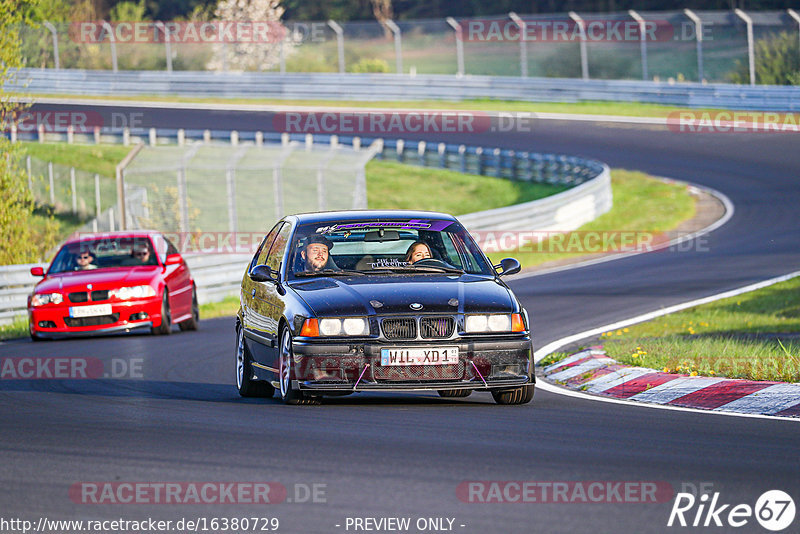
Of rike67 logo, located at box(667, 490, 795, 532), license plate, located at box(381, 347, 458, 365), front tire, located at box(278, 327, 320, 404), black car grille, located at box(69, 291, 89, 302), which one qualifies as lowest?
black car grille, located at box(69, 291, 89, 302)

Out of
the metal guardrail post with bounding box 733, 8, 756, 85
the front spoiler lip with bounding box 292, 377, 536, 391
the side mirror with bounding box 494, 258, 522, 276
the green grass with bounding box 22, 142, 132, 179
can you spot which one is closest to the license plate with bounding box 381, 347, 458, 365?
the front spoiler lip with bounding box 292, 377, 536, 391

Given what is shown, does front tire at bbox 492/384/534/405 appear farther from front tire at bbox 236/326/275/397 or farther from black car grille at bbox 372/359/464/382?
front tire at bbox 236/326/275/397

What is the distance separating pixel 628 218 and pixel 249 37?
3768 centimetres

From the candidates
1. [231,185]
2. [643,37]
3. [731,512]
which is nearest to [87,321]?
[231,185]

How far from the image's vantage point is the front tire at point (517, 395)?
30.3 ft

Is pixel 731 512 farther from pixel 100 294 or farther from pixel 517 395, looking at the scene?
pixel 100 294

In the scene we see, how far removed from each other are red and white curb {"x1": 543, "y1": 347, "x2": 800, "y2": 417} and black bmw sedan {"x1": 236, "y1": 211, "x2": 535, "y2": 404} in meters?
1.15

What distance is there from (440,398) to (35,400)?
3071 mm

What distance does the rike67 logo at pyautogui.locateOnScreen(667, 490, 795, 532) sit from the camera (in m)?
5.41

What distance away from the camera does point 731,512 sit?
556 centimetres

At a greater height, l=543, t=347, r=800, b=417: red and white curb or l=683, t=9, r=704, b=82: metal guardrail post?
l=543, t=347, r=800, b=417: red and white curb

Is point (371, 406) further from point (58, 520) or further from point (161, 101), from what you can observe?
point (161, 101)

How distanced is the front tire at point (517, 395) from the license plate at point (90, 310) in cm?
799

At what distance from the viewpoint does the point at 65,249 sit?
679 inches
